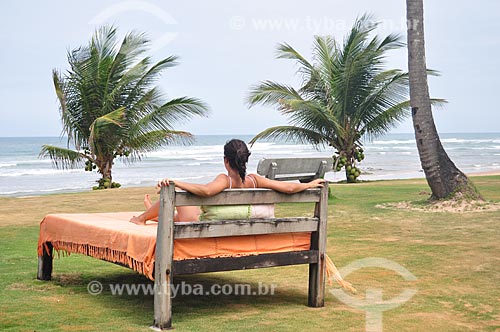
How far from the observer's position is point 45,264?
7.17 metres

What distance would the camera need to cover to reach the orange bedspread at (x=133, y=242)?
5602 mm

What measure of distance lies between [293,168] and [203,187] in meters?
6.42

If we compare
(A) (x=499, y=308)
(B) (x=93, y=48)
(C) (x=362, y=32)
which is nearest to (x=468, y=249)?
(A) (x=499, y=308)

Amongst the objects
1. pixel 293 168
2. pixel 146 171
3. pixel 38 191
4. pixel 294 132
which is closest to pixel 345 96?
pixel 294 132

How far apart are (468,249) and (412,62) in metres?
5.23

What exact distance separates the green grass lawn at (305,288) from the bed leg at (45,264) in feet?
0.35

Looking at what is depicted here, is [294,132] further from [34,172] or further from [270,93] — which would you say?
[34,172]

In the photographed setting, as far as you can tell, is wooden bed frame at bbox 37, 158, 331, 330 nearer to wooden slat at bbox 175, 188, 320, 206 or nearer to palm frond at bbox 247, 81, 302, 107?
wooden slat at bbox 175, 188, 320, 206

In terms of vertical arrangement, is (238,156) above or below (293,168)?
above

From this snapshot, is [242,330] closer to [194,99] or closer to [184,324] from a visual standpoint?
[184,324]

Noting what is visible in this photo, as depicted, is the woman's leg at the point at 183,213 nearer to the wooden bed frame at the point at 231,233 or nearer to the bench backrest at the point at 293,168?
the wooden bed frame at the point at 231,233

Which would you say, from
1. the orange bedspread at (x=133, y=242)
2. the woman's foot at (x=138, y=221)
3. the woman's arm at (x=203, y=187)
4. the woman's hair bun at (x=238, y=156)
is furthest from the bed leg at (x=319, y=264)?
the woman's foot at (x=138, y=221)

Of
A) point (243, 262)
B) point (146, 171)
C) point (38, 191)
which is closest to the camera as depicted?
point (243, 262)

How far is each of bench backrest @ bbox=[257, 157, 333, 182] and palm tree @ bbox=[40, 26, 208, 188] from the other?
9.28 meters
